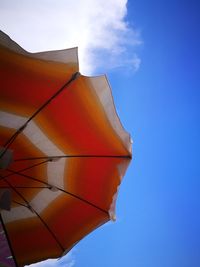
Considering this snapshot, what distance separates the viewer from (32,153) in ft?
12.5

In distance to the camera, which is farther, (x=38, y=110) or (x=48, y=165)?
(x=48, y=165)

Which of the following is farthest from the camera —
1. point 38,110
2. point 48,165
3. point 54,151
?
point 48,165

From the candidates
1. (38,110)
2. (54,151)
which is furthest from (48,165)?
(38,110)

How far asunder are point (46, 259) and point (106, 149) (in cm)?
169

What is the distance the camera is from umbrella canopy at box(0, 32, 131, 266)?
299 cm

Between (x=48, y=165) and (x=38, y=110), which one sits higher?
(x=38, y=110)

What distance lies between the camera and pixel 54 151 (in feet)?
12.3

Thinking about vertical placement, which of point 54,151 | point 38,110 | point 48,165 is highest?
point 38,110

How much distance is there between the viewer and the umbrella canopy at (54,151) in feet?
9.80

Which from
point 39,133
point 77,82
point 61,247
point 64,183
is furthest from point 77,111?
point 61,247

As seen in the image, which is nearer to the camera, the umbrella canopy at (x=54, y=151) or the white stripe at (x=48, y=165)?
the umbrella canopy at (x=54, y=151)

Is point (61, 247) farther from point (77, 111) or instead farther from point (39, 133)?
point (77, 111)

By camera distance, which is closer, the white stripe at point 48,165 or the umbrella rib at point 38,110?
the umbrella rib at point 38,110

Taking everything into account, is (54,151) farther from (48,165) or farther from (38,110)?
(38,110)
